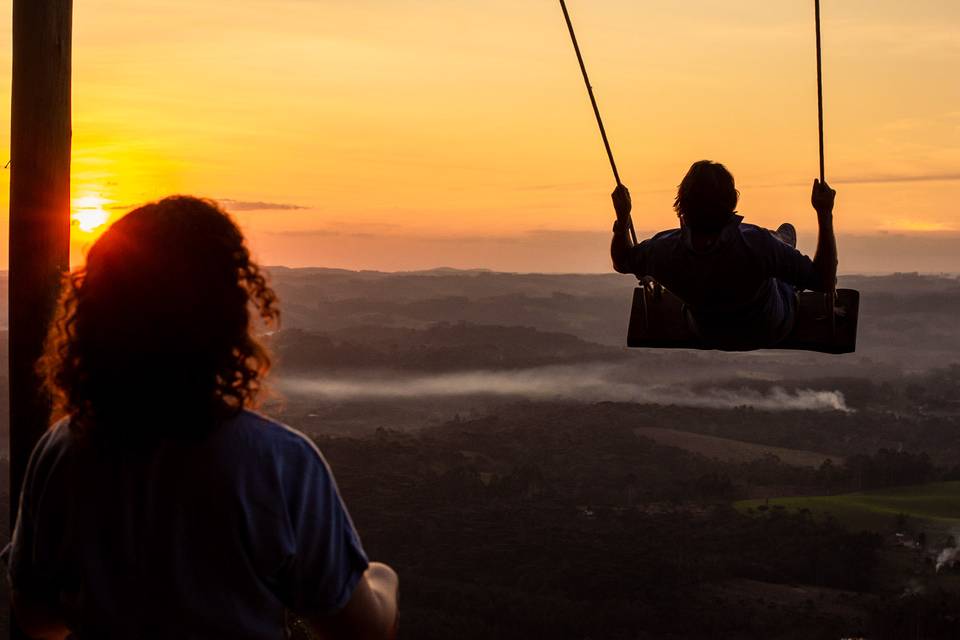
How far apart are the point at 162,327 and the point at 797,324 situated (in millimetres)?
3945

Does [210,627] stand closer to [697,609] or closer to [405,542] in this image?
[697,609]

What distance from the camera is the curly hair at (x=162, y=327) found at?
4.24 ft

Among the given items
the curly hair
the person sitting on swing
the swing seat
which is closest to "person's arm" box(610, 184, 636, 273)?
the person sitting on swing

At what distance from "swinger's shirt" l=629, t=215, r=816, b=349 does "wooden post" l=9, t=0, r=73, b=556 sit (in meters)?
2.22

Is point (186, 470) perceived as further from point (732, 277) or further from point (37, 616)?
point (732, 277)

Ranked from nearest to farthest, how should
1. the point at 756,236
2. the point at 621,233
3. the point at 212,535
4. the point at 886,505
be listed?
the point at 212,535, the point at 756,236, the point at 621,233, the point at 886,505

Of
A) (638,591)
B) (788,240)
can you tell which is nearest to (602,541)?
(638,591)

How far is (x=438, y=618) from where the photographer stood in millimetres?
78062

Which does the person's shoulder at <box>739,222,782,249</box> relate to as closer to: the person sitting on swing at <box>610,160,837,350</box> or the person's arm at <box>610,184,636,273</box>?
the person sitting on swing at <box>610,160,837,350</box>

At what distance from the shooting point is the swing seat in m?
4.81

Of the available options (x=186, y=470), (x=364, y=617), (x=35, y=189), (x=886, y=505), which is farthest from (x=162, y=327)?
(x=886, y=505)

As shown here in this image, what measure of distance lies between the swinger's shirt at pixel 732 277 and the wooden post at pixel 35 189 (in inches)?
87.5

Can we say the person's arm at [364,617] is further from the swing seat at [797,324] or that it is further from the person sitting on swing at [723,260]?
the swing seat at [797,324]

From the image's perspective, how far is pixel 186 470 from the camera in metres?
1.29
